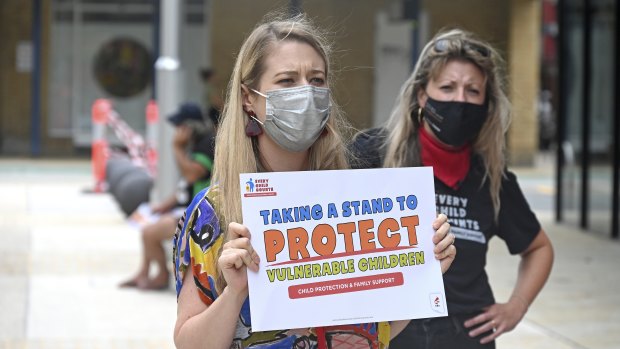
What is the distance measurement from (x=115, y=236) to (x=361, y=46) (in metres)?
13.3

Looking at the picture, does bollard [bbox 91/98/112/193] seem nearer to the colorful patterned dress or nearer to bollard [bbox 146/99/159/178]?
bollard [bbox 146/99/159/178]

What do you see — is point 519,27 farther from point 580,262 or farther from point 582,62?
point 580,262

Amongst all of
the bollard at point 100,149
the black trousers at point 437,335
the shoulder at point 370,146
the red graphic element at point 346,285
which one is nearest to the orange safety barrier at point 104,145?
the bollard at point 100,149

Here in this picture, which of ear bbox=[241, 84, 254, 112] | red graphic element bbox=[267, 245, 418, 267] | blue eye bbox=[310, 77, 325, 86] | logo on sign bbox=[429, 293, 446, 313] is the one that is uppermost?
blue eye bbox=[310, 77, 325, 86]

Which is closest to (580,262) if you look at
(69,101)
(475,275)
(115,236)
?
(115,236)

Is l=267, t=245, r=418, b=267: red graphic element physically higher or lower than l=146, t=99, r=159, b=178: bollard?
higher

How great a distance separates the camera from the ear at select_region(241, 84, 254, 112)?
9.20 feet

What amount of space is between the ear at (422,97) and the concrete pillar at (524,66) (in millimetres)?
21457

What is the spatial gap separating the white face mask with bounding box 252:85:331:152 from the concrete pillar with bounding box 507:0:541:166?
2278 cm

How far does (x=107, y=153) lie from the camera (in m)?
18.1

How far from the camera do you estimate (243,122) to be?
9.11 ft

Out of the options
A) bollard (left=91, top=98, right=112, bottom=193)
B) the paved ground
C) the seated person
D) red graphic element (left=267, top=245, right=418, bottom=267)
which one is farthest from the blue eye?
bollard (left=91, top=98, right=112, bottom=193)

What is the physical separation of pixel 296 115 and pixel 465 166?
1350 millimetres

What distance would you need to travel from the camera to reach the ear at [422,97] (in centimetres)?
392
